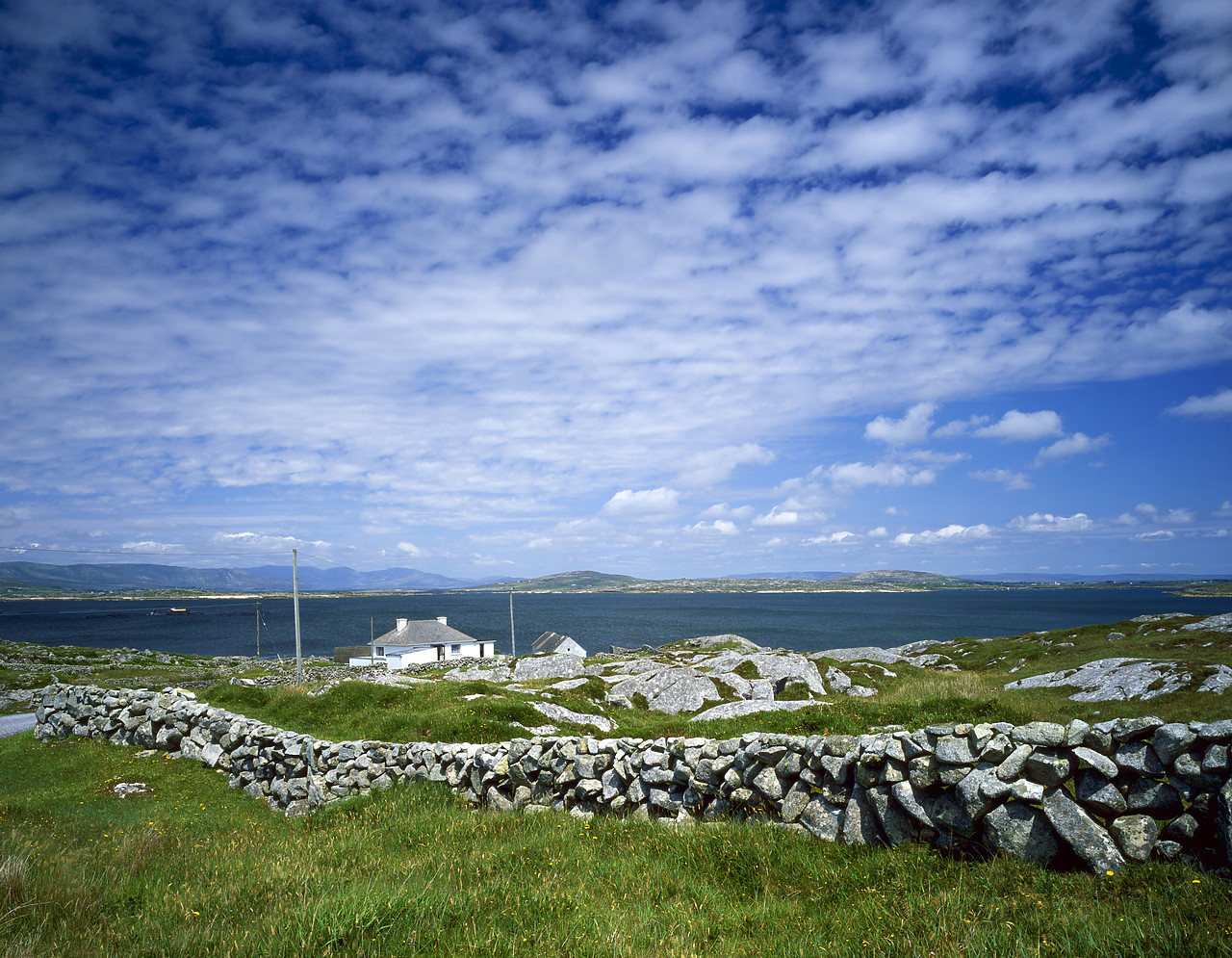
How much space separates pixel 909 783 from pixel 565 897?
4.93 meters

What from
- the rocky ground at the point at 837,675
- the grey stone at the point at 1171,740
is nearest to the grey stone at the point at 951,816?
the grey stone at the point at 1171,740

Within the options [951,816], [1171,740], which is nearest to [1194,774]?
[1171,740]

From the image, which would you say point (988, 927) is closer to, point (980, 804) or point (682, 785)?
point (980, 804)

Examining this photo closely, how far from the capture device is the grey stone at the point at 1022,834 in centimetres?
745

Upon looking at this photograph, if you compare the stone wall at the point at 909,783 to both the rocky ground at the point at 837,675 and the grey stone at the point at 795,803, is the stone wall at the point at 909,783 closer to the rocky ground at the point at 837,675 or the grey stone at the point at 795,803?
the grey stone at the point at 795,803

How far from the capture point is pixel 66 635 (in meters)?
155

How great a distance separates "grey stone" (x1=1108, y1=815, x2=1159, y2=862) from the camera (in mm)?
7105

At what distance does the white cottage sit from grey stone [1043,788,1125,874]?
91144 mm

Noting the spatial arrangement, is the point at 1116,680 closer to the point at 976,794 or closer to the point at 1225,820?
the point at 1225,820

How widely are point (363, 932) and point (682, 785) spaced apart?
7146 millimetres

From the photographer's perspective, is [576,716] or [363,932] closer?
[363,932]

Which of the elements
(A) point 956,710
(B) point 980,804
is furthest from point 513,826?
(A) point 956,710

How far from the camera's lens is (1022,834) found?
754cm

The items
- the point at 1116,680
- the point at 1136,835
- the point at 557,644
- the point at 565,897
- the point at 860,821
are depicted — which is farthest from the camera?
the point at 557,644
